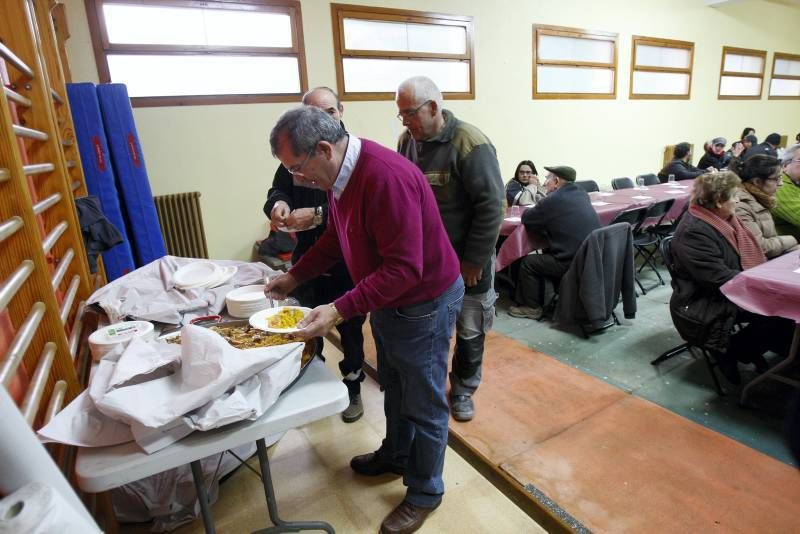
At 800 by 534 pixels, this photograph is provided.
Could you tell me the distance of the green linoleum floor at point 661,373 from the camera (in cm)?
203

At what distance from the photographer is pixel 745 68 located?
8320 mm

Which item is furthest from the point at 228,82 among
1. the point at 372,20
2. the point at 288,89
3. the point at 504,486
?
the point at 504,486

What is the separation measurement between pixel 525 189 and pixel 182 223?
123 inches

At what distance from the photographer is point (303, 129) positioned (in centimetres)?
110

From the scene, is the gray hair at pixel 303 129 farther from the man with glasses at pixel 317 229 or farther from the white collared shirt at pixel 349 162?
the man with glasses at pixel 317 229

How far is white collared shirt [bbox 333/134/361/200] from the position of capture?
1178 mm

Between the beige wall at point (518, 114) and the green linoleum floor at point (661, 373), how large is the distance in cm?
261

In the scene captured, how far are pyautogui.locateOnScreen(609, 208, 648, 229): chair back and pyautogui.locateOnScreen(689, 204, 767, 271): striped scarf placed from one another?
1.11 m

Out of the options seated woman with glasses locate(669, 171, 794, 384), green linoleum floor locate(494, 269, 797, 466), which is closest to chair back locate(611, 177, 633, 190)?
green linoleum floor locate(494, 269, 797, 466)

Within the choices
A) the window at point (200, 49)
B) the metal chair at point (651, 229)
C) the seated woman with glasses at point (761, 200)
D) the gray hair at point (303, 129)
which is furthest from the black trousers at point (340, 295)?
the metal chair at point (651, 229)

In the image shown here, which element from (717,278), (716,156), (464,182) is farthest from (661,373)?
(716,156)

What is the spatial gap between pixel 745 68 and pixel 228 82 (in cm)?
933

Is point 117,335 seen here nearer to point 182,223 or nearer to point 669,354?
point 669,354

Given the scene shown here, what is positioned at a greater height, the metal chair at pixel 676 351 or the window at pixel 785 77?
the window at pixel 785 77
